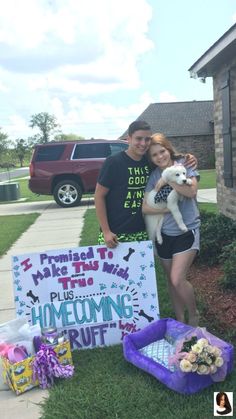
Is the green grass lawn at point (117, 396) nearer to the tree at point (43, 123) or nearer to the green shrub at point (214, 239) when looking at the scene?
the green shrub at point (214, 239)

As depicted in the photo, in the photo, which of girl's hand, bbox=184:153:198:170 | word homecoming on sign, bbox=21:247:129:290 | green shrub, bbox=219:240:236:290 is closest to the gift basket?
word homecoming on sign, bbox=21:247:129:290

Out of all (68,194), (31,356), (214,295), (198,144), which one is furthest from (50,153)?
(198,144)

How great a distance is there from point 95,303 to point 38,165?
35.3 ft

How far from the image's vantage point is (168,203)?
3.48 m

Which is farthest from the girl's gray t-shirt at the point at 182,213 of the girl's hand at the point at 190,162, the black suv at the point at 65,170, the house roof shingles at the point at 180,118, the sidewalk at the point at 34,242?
the house roof shingles at the point at 180,118

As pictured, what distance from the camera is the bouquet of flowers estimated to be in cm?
294

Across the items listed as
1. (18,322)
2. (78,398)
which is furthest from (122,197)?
(78,398)

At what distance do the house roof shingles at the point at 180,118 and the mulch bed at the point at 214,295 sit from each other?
30.3 metres

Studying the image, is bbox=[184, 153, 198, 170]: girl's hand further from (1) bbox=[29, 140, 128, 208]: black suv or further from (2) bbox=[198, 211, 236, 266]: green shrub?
(1) bbox=[29, 140, 128, 208]: black suv

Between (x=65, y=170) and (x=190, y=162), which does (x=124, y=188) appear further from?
(x=65, y=170)

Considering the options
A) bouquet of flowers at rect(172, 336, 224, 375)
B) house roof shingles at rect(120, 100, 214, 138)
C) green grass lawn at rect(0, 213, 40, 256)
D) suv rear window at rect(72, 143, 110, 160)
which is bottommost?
green grass lawn at rect(0, 213, 40, 256)

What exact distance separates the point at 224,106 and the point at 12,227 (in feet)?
19.3

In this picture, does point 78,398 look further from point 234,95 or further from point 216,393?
point 234,95

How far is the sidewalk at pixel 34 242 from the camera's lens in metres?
3.10
